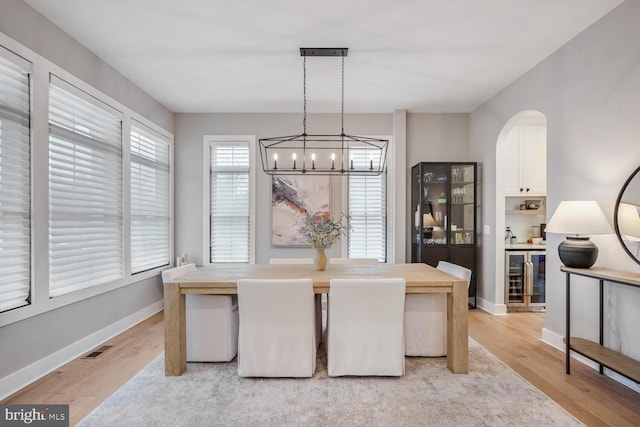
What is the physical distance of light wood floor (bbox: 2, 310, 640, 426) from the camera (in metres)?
2.16

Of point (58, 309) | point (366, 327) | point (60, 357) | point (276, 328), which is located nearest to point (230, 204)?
point (58, 309)

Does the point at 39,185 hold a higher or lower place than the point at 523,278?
higher

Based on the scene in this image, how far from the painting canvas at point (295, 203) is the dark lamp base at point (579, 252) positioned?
9.66ft

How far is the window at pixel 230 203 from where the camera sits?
197 inches

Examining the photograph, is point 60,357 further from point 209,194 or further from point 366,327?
point 209,194

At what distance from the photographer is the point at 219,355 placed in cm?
286

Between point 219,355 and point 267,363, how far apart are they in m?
0.59

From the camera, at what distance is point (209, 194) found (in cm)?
499

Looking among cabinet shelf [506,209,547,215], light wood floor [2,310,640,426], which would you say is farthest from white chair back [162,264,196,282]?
cabinet shelf [506,209,547,215]

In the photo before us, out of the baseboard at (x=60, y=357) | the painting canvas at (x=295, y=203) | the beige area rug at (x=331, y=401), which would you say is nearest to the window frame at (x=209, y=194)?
the painting canvas at (x=295, y=203)

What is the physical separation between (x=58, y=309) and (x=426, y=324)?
318cm

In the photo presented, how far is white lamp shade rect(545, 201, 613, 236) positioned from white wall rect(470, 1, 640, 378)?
214 mm

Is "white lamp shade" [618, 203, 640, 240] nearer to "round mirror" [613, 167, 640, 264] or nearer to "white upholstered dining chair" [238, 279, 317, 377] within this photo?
"round mirror" [613, 167, 640, 264]

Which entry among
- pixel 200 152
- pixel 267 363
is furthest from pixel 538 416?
pixel 200 152
